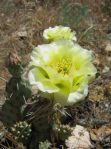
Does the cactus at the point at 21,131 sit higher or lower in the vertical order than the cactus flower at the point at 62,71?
lower

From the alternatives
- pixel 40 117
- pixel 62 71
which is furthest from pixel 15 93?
pixel 62 71

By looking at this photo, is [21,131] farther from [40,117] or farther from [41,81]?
[41,81]

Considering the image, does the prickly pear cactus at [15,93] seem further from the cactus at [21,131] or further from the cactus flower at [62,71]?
the cactus flower at [62,71]

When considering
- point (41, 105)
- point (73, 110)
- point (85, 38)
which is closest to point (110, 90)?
point (73, 110)

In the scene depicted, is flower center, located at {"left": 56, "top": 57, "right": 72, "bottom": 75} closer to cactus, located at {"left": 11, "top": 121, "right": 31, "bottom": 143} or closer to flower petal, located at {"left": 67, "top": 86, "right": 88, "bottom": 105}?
flower petal, located at {"left": 67, "top": 86, "right": 88, "bottom": 105}

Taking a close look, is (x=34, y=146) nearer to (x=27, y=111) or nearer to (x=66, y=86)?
(x=27, y=111)

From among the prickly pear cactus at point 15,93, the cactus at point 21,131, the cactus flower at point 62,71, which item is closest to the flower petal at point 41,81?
the cactus flower at point 62,71
